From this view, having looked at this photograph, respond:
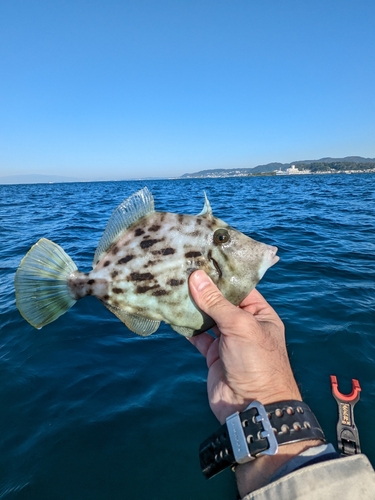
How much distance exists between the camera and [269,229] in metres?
14.5

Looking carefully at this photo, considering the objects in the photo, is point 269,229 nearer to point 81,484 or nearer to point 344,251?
point 344,251

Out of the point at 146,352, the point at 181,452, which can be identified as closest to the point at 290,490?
the point at 181,452

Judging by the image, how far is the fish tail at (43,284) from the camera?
2.56 meters

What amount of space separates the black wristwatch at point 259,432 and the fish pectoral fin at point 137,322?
1.00 meters

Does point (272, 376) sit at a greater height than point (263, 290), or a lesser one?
greater

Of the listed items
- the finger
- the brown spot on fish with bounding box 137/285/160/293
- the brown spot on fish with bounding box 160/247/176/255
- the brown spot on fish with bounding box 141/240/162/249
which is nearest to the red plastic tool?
the finger

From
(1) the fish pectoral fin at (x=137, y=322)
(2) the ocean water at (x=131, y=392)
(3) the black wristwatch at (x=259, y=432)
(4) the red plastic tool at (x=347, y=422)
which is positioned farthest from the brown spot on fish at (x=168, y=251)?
(4) the red plastic tool at (x=347, y=422)

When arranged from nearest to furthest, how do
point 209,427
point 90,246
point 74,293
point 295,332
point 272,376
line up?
→ 1. point 272,376
2. point 74,293
3. point 209,427
4. point 295,332
5. point 90,246

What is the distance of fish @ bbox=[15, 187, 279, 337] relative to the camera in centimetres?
256

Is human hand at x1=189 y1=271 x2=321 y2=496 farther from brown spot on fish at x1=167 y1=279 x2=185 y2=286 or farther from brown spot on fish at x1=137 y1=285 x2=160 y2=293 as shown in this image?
brown spot on fish at x1=137 y1=285 x2=160 y2=293

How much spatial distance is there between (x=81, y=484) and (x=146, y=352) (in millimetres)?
2409

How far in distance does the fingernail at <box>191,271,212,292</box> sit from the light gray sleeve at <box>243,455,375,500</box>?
1.33 metres

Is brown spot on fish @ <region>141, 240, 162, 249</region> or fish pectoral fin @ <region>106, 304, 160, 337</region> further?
fish pectoral fin @ <region>106, 304, 160, 337</region>

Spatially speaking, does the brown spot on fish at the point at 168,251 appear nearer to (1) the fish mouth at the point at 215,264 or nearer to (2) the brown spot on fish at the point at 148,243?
(2) the brown spot on fish at the point at 148,243
